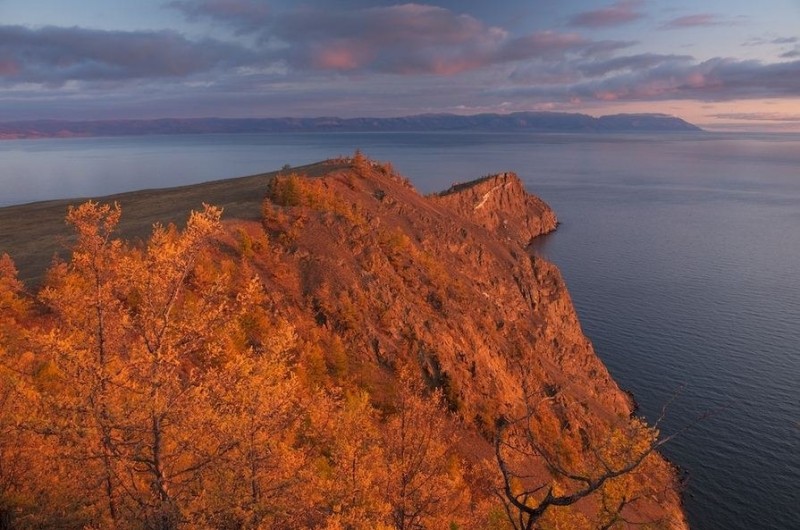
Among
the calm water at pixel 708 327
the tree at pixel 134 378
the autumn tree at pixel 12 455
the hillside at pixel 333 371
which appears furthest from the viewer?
the calm water at pixel 708 327

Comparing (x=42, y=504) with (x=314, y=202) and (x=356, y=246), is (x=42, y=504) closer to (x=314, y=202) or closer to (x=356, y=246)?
(x=356, y=246)

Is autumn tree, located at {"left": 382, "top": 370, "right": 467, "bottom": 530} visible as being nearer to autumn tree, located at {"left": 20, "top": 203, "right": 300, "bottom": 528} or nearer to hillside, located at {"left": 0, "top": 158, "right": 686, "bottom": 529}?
hillside, located at {"left": 0, "top": 158, "right": 686, "bottom": 529}

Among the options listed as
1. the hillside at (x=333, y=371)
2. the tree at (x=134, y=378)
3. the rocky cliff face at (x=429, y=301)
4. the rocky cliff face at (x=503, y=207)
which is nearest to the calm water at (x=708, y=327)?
the rocky cliff face at (x=429, y=301)

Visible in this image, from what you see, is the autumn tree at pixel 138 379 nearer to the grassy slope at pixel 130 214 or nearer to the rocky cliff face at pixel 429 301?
the rocky cliff face at pixel 429 301

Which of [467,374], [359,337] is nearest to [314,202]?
[359,337]

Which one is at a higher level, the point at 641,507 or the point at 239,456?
the point at 239,456

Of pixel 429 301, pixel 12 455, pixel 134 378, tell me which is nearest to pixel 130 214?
pixel 429 301
